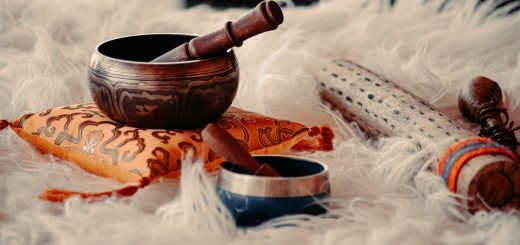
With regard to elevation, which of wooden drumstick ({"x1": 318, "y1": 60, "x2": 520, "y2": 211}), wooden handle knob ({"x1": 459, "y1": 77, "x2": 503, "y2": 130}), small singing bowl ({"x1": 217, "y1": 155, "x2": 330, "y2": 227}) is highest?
wooden handle knob ({"x1": 459, "y1": 77, "x2": 503, "y2": 130})

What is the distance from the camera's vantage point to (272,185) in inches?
39.9

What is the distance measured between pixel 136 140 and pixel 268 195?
0.30 metres

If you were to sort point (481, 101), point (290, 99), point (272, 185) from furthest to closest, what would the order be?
point (290, 99) → point (481, 101) → point (272, 185)

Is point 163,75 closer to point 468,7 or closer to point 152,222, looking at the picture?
point 152,222

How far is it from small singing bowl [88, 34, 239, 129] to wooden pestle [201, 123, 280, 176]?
0.17 m

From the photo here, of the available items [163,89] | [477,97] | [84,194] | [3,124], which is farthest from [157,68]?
[477,97]

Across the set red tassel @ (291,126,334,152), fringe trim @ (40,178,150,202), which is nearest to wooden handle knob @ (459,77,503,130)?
red tassel @ (291,126,334,152)

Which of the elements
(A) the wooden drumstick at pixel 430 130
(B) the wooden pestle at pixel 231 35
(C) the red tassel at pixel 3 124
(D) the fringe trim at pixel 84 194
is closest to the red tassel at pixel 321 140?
(A) the wooden drumstick at pixel 430 130

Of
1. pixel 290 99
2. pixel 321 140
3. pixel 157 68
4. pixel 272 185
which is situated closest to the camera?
pixel 272 185

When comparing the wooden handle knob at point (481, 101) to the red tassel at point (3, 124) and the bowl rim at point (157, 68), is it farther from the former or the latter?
the red tassel at point (3, 124)

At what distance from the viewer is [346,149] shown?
1.35 meters

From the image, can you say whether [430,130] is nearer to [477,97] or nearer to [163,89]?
[477,97]

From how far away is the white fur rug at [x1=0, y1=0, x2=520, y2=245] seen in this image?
1.02 m

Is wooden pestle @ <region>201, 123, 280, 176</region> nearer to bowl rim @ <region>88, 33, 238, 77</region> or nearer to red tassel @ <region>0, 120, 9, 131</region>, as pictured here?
bowl rim @ <region>88, 33, 238, 77</region>
